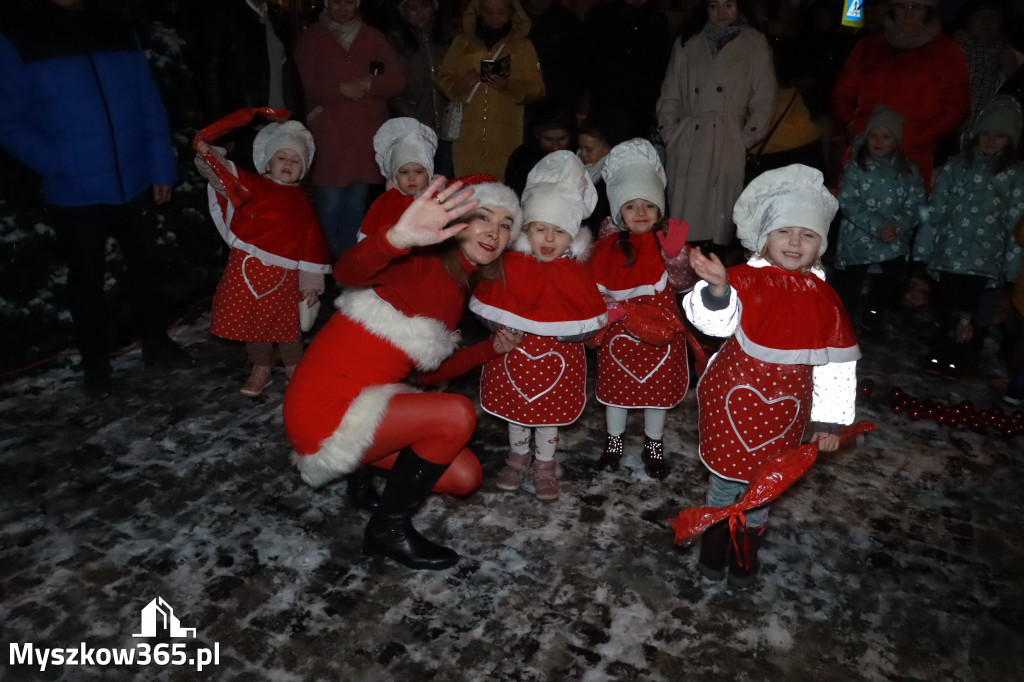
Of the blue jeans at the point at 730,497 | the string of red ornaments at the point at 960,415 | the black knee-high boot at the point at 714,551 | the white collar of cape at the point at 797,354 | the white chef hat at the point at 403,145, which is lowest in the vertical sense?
the black knee-high boot at the point at 714,551

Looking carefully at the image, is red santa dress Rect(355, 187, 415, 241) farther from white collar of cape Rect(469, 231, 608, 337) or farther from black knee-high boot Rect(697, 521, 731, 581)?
black knee-high boot Rect(697, 521, 731, 581)

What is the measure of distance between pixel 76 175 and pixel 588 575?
335 cm

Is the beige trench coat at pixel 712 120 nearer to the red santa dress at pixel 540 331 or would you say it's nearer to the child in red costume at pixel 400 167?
the child in red costume at pixel 400 167

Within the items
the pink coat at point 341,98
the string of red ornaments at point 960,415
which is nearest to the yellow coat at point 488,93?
the pink coat at point 341,98

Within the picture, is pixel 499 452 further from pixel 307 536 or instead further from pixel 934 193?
pixel 934 193

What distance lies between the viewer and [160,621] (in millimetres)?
2668

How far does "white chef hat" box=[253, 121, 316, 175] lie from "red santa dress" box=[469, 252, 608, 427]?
1.63 metres

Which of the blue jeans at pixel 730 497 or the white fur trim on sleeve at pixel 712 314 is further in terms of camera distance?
the blue jeans at pixel 730 497

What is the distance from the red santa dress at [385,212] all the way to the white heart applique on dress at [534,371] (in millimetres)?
1089

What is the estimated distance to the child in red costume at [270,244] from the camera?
403cm

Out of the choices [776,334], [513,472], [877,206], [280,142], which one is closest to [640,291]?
[776,334]

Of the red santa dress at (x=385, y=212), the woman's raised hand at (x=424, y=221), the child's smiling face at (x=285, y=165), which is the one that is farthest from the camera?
the child's smiling face at (x=285, y=165)

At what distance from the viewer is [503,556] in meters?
3.09

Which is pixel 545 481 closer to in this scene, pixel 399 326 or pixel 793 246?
pixel 399 326
